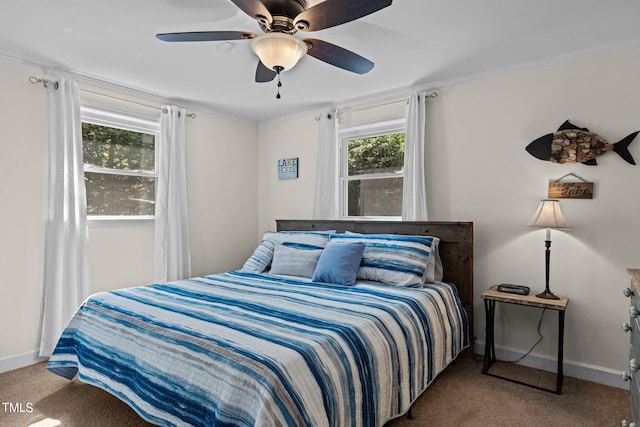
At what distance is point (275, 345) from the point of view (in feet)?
5.17

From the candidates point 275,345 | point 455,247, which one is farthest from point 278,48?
point 455,247

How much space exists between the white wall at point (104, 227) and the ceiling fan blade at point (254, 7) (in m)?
2.29

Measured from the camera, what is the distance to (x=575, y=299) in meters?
2.73

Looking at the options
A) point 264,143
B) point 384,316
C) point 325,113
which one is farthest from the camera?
point 264,143

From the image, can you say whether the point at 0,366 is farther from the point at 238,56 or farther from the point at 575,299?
the point at 575,299

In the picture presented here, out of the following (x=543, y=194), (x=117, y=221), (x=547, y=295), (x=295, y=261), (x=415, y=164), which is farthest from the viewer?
(x=117, y=221)

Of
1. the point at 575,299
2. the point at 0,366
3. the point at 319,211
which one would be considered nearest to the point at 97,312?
the point at 0,366

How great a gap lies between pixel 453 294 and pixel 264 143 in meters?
3.03

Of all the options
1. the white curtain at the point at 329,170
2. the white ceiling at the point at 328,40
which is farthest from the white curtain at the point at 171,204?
the white curtain at the point at 329,170

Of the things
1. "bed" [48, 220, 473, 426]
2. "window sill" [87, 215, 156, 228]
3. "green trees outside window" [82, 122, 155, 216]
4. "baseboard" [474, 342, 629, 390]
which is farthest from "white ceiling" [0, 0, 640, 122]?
"baseboard" [474, 342, 629, 390]

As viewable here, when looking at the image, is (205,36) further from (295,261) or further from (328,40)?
(295,261)

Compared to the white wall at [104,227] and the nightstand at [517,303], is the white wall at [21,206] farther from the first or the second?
the nightstand at [517,303]

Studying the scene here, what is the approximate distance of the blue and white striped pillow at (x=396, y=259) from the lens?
9.06 ft

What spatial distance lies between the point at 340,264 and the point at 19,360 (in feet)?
8.57
